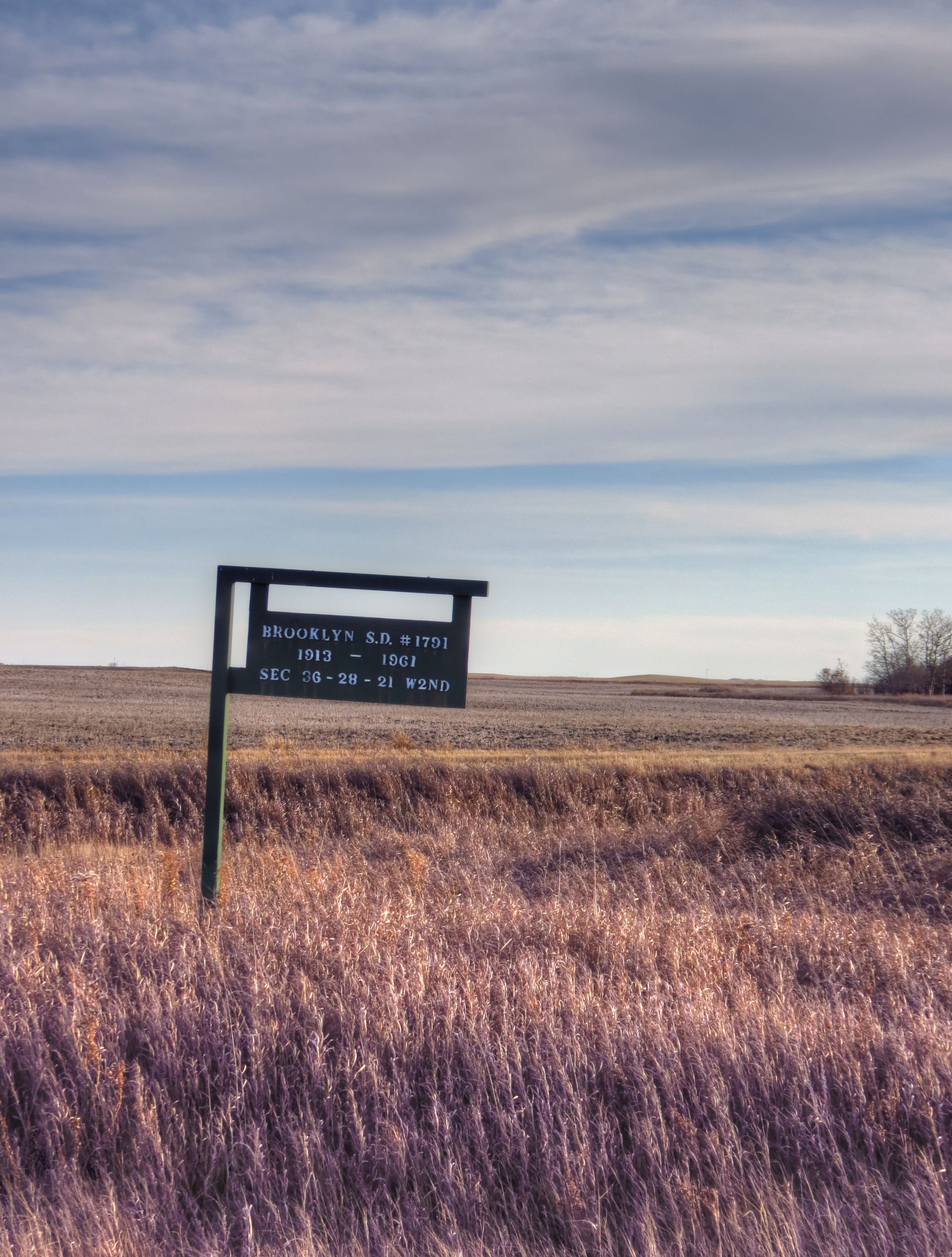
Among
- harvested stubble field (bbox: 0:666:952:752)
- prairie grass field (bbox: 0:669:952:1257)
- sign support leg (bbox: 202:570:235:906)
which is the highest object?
sign support leg (bbox: 202:570:235:906)

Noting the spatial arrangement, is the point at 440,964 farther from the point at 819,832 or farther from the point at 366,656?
the point at 819,832

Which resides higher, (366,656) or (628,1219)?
(366,656)

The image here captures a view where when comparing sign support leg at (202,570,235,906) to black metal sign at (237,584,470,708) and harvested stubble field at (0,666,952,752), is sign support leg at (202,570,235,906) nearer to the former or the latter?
black metal sign at (237,584,470,708)

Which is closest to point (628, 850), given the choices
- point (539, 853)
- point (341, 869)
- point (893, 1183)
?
point (539, 853)

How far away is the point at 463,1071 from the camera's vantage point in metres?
4.03

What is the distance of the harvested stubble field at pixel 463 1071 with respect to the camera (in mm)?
3205

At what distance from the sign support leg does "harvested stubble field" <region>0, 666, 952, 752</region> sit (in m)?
13.3

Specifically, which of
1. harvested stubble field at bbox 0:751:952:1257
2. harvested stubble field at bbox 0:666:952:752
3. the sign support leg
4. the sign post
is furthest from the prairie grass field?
harvested stubble field at bbox 0:666:952:752

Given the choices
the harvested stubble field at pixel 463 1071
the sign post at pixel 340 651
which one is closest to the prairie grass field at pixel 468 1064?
the harvested stubble field at pixel 463 1071

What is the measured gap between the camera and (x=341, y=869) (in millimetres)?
8070

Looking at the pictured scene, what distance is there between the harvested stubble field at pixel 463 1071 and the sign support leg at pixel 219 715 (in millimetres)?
493

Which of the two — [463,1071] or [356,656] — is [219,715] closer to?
[356,656]

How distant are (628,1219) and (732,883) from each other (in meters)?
5.95

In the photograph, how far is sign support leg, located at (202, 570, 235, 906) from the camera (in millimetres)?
7016
